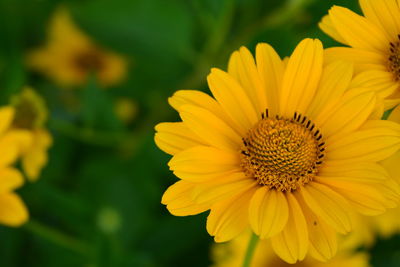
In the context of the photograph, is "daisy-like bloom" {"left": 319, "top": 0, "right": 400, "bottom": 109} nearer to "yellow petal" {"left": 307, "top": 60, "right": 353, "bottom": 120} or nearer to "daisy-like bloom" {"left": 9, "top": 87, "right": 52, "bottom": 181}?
"yellow petal" {"left": 307, "top": 60, "right": 353, "bottom": 120}

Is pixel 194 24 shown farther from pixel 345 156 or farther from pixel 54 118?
pixel 345 156

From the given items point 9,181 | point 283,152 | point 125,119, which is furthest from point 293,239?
point 125,119

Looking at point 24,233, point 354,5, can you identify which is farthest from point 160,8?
point 354,5

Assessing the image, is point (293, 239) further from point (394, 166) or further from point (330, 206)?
point (394, 166)

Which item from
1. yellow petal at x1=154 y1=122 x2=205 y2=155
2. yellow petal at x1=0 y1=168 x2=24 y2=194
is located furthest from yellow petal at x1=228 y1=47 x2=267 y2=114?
yellow petal at x1=0 y1=168 x2=24 y2=194

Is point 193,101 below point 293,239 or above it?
above

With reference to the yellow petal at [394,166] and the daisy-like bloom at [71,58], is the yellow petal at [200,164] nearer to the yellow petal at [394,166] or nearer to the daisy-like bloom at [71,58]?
the yellow petal at [394,166]

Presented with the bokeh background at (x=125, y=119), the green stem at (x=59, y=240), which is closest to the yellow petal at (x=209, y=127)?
the bokeh background at (x=125, y=119)
